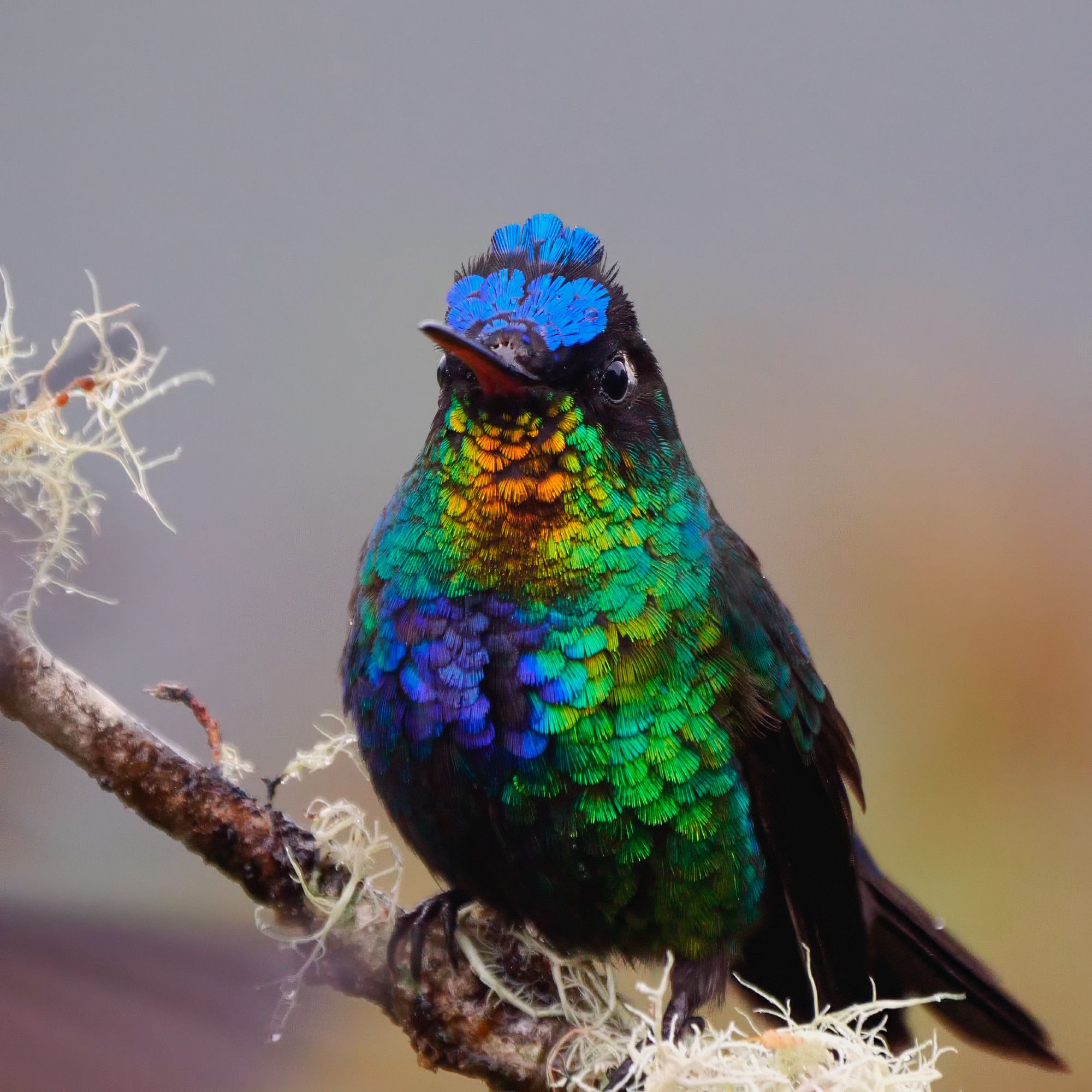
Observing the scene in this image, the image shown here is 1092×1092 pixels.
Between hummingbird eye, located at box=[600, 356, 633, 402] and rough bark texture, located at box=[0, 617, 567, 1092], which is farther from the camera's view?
hummingbird eye, located at box=[600, 356, 633, 402]

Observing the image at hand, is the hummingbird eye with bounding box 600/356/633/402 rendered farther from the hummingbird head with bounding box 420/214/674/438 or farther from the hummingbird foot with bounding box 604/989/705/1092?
the hummingbird foot with bounding box 604/989/705/1092

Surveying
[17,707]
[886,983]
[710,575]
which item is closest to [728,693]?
[710,575]

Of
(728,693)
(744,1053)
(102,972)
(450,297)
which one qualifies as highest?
(450,297)

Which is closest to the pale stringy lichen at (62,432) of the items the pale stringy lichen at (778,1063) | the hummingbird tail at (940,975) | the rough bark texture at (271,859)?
the rough bark texture at (271,859)

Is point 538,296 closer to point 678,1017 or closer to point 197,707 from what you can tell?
point 197,707

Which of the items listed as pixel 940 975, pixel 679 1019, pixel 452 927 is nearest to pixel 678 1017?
pixel 679 1019

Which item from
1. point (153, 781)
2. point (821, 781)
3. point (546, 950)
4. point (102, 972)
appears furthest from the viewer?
point (821, 781)

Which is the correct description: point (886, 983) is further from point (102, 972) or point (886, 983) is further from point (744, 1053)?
point (102, 972)

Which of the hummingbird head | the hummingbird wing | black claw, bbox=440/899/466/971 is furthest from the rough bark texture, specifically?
the hummingbird head
